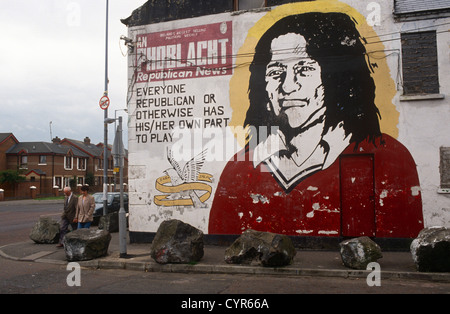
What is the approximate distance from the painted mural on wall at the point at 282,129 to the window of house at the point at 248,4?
638mm

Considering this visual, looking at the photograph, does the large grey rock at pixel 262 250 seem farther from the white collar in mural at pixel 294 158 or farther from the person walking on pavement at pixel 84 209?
the person walking on pavement at pixel 84 209

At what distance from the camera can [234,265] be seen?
823 centimetres

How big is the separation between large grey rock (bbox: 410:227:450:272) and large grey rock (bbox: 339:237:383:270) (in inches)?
31.4

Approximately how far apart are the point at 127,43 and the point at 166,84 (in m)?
2.07

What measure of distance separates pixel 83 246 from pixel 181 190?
3389 mm

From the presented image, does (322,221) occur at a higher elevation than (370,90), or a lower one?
lower

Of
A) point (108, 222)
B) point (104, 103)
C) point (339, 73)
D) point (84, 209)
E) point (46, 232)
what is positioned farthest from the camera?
point (104, 103)

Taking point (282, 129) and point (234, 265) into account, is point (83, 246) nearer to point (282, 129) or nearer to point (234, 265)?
point (234, 265)

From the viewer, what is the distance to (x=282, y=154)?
424 inches

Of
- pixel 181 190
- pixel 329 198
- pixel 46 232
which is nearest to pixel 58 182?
pixel 46 232

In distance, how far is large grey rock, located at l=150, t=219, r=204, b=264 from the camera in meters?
8.46

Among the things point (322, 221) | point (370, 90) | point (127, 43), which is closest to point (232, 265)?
point (322, 221)

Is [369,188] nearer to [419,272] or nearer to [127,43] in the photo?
[419,272]

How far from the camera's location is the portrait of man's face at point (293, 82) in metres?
10.6
